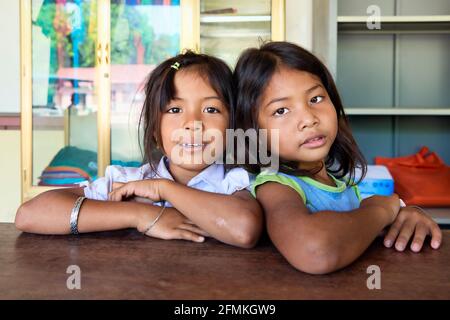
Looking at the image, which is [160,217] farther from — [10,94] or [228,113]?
[10,94]

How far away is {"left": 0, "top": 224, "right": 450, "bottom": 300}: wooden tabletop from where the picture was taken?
17.0 inches

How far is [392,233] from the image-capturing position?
656 mm

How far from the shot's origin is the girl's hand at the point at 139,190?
0.77 m

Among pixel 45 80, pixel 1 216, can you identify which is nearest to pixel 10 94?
pixel 45 80

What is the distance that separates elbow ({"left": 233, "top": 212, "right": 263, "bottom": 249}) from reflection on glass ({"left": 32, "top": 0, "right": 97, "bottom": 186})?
2.08 m

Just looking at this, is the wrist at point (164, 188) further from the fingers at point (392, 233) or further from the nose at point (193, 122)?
the fingers at point (392, 233)

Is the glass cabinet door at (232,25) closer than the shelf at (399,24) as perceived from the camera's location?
No

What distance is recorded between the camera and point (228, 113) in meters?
0.92

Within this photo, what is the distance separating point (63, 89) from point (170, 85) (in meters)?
1.95

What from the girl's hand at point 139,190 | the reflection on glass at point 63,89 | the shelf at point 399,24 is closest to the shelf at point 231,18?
the shelf at point 399,24

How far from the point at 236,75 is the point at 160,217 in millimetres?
351

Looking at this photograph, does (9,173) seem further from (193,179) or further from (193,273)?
(193,273)

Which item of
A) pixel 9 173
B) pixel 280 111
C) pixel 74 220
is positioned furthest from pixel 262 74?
pixel 9 173

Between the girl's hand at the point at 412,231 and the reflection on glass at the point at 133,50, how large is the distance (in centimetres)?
198
